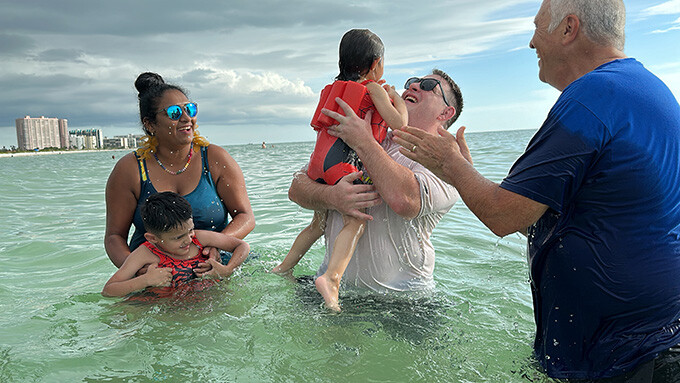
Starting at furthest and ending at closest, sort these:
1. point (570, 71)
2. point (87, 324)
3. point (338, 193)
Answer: point (87, 324) → point (338, 193) → point (570, 71)

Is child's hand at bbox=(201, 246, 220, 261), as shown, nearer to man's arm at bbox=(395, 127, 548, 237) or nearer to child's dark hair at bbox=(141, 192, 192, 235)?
child's dark hair at bbox=(141, 192, 192, 235)

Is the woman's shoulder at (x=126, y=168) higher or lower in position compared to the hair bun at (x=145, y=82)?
lower

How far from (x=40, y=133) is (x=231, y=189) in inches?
7093

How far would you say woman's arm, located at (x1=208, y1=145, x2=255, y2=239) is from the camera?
4.46m

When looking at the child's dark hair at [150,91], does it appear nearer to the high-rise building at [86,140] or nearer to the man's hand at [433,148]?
the man's hand at [433,148]

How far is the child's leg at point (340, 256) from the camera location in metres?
3.22

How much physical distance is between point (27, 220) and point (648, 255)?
1079 cm

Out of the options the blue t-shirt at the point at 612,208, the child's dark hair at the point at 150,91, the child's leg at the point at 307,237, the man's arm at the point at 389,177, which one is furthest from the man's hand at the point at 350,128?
the child's dark hair at the point at 150,91

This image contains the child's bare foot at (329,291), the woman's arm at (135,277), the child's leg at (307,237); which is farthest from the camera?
the child's leg at (307,237)

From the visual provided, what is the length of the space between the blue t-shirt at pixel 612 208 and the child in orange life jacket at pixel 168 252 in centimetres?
262

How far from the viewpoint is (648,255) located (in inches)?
80.8

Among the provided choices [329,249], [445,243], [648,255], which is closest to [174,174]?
[329,249]

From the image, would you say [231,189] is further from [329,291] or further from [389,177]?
[389,177]

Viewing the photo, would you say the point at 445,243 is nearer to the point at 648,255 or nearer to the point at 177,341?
the point at 177,341
